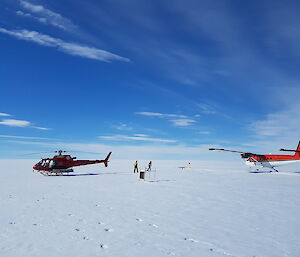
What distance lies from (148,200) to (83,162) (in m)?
16.3

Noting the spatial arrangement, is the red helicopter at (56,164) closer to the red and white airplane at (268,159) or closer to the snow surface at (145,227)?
the snow surface at (145,227)

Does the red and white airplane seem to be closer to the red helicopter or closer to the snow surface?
the red helicopter

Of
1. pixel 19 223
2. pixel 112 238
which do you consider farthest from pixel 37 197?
pixel 112 238

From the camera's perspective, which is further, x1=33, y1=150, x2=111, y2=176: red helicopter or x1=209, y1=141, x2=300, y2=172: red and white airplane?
x1=209, y1=141, x2=300, y2=172: red and white airplane

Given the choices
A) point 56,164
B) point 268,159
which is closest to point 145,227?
point 56,164

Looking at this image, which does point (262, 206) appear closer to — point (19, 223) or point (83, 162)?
point (19, 223)

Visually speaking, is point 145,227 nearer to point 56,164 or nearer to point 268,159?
point 56,164

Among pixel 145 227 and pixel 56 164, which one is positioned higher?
pixel 56 164

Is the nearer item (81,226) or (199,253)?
(199,253)

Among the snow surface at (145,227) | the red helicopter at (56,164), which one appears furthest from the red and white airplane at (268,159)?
the snow surface at (145,227)

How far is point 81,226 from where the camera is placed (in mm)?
7785

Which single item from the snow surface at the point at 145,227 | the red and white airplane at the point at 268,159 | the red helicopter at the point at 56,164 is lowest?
the snow surface at the point at 145,227

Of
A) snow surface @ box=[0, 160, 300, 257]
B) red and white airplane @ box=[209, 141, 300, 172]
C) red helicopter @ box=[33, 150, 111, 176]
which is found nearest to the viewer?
snow surface @ box=[0, 160, 300, 257]

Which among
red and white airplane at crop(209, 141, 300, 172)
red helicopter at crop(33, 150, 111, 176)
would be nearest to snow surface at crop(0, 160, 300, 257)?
red helicopter at crop(33, 150, 111, 176)
